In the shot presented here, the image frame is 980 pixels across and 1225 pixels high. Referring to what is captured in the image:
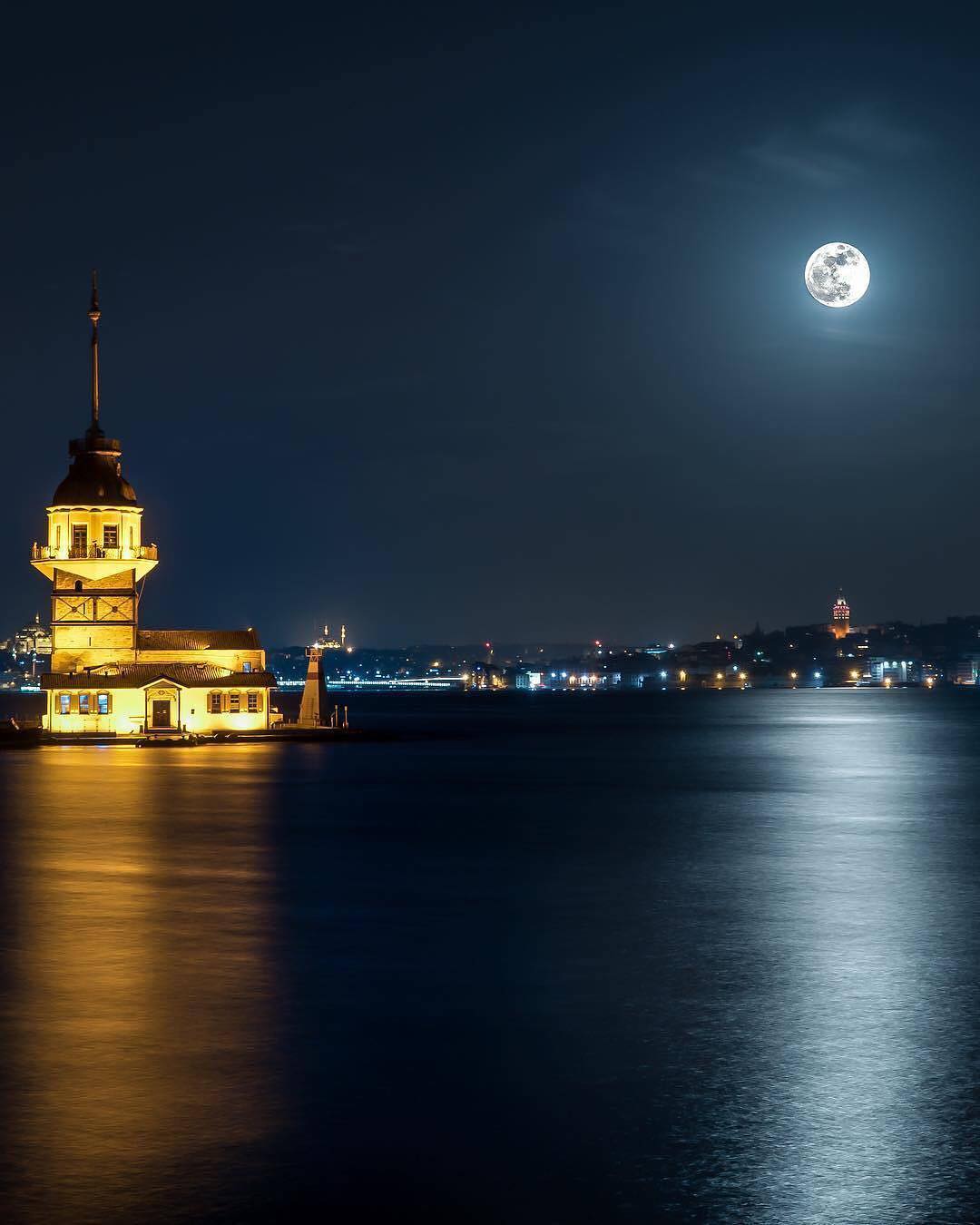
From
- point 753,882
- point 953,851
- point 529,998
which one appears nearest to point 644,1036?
point 529,998

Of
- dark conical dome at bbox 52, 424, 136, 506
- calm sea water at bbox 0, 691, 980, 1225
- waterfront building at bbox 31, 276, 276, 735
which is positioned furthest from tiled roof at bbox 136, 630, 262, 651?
calm sea water at bbox 0, 691, 980, 1225

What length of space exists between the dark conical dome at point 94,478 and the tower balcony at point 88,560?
2327 mm

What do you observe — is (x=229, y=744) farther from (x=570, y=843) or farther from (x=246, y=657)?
(x=570, y=843)

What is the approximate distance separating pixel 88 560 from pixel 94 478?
4.57m

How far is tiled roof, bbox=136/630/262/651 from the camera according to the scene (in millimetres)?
78431

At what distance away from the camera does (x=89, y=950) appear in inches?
762

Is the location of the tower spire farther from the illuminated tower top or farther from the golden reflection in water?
the golden reflection in water

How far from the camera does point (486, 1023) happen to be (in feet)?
50.4

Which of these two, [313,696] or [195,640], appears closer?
[195,640]

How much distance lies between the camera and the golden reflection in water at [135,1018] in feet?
34.6

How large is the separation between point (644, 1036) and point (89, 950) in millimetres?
8175

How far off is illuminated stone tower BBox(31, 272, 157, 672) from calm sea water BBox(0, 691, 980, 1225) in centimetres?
3955

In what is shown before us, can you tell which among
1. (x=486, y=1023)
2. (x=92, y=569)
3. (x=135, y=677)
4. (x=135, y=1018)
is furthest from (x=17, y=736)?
(x=486, y=1023)

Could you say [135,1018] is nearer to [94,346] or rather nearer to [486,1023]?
[486,1023]
